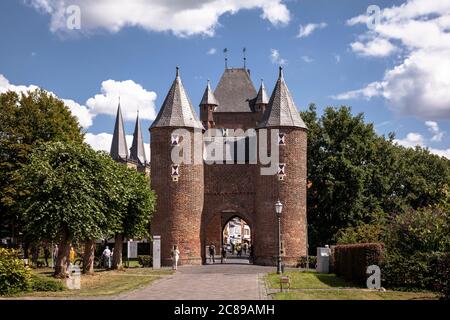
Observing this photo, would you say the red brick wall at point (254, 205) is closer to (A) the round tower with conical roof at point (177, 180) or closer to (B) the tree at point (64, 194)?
(A) the round tower with conical roof at point (177, 180)

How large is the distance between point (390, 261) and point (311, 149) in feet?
96.0

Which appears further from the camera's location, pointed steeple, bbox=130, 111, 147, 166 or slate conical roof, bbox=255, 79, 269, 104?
pointed steeple, bbox=130, 111, 147, 166

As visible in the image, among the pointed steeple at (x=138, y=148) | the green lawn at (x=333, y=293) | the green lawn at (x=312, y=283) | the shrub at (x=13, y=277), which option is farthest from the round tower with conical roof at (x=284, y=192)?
the pointed steeple at (x=138, y=148)

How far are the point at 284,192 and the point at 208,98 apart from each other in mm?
23558

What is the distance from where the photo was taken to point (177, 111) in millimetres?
46125

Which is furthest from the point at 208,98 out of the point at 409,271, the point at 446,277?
the point at 446,277

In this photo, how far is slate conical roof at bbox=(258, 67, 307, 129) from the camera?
45531mm

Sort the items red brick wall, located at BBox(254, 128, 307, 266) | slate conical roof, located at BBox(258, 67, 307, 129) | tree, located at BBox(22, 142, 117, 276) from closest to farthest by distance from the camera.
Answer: tree, located at BBox(22, 142, 117, 276) < red brick wall, located at BBox(254, 128, 307, 266) < slate conical roof, located at BBox(258, 67, 307, 129)

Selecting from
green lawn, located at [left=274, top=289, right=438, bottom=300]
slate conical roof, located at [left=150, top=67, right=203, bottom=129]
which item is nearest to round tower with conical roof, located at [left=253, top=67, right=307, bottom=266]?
slate conical roof, located at [left=150, top=67, right=203, bottom=129]

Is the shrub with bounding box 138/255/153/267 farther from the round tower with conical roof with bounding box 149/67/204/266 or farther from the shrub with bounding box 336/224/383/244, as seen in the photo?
the shrub with bounding box 336/224/383/244

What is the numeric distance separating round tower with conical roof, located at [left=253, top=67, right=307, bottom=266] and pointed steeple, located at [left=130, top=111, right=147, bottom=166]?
52.4m

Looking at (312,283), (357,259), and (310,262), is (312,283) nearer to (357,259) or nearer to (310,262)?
(357,259)
